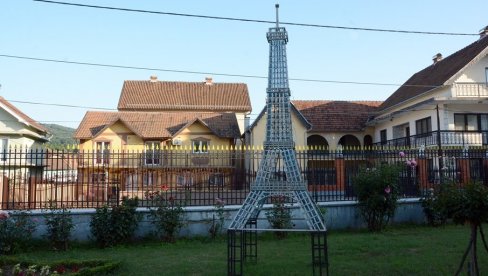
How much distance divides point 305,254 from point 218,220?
3330 millimetres

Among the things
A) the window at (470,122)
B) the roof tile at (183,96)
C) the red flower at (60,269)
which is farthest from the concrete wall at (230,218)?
the roof tile at (183,96)

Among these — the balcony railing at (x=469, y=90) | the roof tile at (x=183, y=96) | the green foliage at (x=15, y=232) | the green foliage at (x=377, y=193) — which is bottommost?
the green foliage at (x=15, y=232)

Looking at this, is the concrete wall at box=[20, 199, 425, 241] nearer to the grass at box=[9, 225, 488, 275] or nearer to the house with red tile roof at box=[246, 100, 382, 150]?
the grass at box=[9, 225, 488, 275]

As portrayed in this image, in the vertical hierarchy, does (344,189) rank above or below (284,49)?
below

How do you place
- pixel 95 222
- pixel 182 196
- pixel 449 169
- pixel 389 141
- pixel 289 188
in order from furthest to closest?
pixel 389 141 → pixel 449 169 → pixel 182 196 → pixel 95 222 → pixel 289 188

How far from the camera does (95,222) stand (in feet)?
35.4

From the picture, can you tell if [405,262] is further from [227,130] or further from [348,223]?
[227,130]

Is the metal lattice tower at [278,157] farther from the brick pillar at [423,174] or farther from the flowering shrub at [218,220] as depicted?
the brick pillar at [423,174]

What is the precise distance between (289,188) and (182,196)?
6.67 meters

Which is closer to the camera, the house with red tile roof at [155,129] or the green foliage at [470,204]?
→ the green foliage at [470,204]

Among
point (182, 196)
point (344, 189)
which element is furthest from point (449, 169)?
point (182, 196)

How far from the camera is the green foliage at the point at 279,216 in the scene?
38.3ft

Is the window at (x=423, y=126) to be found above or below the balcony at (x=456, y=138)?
above

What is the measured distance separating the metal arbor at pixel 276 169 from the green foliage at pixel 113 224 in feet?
13.4
